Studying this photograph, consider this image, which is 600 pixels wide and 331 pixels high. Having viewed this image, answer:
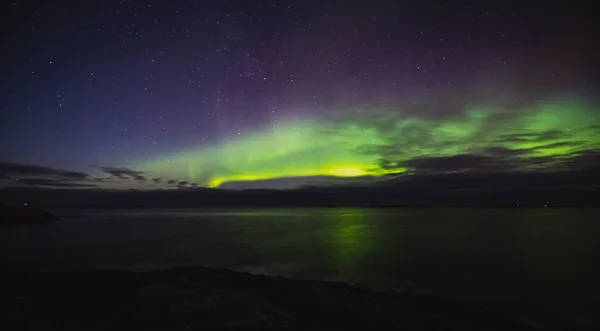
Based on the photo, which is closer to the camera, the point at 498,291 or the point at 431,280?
the point at 498,291

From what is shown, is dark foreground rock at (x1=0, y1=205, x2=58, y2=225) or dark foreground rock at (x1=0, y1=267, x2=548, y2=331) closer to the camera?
dark foreground rock at (x1=0, y1=267, x2=548, y2=331)

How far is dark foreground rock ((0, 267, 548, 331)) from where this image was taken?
908 cm

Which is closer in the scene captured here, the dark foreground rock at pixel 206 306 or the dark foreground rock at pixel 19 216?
the dark foreground rock at pixel 206 306

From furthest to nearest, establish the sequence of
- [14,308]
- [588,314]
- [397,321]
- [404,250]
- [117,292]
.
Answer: [404,250], [588,314], [117,292], [397,321], [14,308]

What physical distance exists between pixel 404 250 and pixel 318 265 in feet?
40.1

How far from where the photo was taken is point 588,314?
14.8 m

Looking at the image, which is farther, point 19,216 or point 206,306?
point 19,216

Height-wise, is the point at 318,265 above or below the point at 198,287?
below

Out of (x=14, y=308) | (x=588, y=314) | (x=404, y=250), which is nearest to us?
(x=14, y=308)

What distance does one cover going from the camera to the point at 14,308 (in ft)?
31.2

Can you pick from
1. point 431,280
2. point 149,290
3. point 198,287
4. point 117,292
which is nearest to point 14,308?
point 117,292

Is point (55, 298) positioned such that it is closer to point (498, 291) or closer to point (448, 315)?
point (448, 315)

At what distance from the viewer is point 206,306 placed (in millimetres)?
10297

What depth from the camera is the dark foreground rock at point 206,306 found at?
29.8ft
